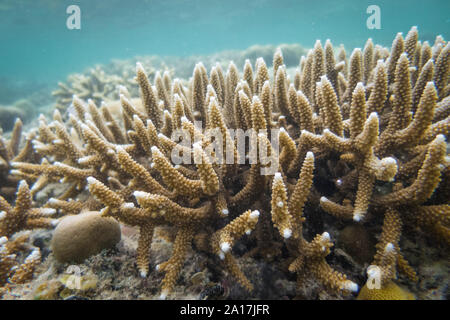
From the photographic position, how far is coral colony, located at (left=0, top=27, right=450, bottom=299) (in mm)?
1745

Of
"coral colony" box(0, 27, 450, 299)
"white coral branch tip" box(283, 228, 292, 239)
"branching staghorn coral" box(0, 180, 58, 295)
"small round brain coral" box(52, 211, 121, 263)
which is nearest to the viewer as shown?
"white coral branch tip" box(283, 228, 292, 239)

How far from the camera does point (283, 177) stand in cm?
212

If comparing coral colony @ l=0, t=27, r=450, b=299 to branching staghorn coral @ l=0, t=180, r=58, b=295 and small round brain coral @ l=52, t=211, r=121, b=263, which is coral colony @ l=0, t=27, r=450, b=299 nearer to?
branching staghorn coral @ l=0, t=180, r=58, b=295

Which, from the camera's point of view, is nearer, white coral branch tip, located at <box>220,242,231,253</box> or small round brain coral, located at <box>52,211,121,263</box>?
white coral branch tip, located at <box>220,242,231,253</box>

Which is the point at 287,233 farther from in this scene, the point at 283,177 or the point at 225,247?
the point at 283,177

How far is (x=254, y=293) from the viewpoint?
1.93m

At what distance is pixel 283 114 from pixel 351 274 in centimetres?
190

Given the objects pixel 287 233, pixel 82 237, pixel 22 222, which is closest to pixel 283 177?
pixel 287 233

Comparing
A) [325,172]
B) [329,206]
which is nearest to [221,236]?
[329,206]

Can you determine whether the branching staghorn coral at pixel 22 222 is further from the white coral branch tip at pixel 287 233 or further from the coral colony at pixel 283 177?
the white coral branch tip at pixel 287 233

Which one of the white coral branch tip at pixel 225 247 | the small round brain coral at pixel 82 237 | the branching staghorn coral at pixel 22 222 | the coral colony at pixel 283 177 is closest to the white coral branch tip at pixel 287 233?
the coral colony at pixel 283 177

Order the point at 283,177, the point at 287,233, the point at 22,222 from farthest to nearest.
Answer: the point at 22,222
the point at 283,177
the point at 287,233

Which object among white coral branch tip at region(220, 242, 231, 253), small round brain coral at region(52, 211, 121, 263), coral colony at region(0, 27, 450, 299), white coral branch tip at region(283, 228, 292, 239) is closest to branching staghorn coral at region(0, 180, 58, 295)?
coral colony at region(0, 27, 450, 299)
